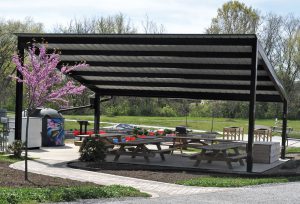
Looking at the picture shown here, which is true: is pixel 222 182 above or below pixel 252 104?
below

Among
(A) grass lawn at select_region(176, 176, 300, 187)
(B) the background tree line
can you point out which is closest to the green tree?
(B) the background tree line

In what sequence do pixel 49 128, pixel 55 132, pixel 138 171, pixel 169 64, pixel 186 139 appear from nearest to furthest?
pixel 138 171, pixel 169 64, pixel 186 139, pixel 49 128, pixel 55 132

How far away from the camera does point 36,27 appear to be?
61.1 metres

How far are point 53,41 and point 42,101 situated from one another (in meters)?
5.99

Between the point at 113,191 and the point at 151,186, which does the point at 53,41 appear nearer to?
the point at 151,186

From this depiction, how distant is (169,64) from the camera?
Answer: 18.3 meters

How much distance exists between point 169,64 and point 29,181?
27.2 ft

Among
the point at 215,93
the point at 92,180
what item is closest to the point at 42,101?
the point at 92,180

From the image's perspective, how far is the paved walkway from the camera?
11.4 meters

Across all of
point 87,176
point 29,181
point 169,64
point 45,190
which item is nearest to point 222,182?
point 87,176

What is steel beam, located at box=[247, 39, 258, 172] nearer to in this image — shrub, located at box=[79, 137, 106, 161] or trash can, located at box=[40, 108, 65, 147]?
shrub, located at box=[79, 137, 106, 161]

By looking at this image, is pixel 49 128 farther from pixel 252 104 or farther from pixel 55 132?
pixel 252 104

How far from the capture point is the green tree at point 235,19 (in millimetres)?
63781

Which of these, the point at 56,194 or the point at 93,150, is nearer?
the point at 56,194
